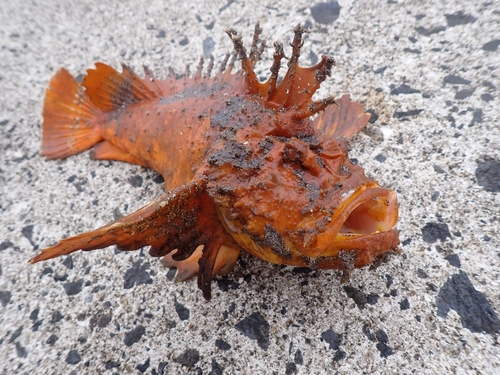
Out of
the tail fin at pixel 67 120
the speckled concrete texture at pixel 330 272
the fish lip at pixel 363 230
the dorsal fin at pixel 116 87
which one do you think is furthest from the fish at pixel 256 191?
the tail fin at pixel 67 120

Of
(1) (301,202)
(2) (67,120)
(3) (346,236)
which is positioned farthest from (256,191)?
(2) (67,120)

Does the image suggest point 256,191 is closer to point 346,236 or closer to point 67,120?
point 346,236

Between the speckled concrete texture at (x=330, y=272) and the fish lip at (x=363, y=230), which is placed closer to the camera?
the fish lip at (x=363, y=230)

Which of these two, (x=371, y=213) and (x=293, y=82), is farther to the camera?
(x=293, y=82)

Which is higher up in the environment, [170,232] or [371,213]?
[371,213]

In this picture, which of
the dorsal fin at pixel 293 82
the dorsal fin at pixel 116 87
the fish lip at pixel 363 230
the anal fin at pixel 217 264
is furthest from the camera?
the dorsal fin at pixel 116 87

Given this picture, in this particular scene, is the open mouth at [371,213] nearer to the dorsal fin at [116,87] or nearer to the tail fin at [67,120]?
the dorsal fin at [116,87]

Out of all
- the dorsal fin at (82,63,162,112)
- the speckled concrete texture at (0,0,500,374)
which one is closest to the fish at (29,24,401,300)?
the speckled concrete texture at (0,0,500,374)
